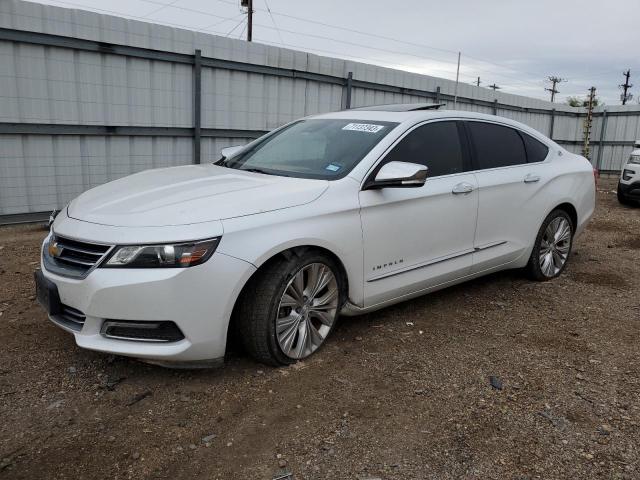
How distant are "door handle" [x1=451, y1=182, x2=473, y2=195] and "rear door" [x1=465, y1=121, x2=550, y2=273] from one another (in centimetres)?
14

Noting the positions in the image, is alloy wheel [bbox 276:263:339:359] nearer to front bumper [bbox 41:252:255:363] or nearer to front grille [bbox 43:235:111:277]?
front bumper [bbox 41:252:255:363]

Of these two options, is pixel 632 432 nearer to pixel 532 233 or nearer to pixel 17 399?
pixel 532 233

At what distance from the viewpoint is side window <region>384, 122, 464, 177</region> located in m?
3.96

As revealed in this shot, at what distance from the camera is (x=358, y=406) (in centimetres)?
302

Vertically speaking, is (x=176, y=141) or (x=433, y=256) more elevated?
(x=176, y=141)

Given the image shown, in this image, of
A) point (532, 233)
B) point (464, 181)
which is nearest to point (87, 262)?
point (464, 181)

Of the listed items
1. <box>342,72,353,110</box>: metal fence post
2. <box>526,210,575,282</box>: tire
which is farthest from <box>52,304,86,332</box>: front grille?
<box>342,72,353,110</box>: metal fence post

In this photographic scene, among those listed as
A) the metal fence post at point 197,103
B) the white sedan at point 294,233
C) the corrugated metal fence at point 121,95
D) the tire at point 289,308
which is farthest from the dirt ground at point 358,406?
the metal fence post at point 197,103

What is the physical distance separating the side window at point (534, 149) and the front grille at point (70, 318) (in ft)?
12.9

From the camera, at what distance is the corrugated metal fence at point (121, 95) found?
6828mm

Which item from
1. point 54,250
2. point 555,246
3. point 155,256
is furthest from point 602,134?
point 54,250

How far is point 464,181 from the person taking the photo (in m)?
4.31

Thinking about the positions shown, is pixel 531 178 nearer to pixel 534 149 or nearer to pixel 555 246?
pixel 534 149

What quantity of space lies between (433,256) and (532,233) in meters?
1.40
